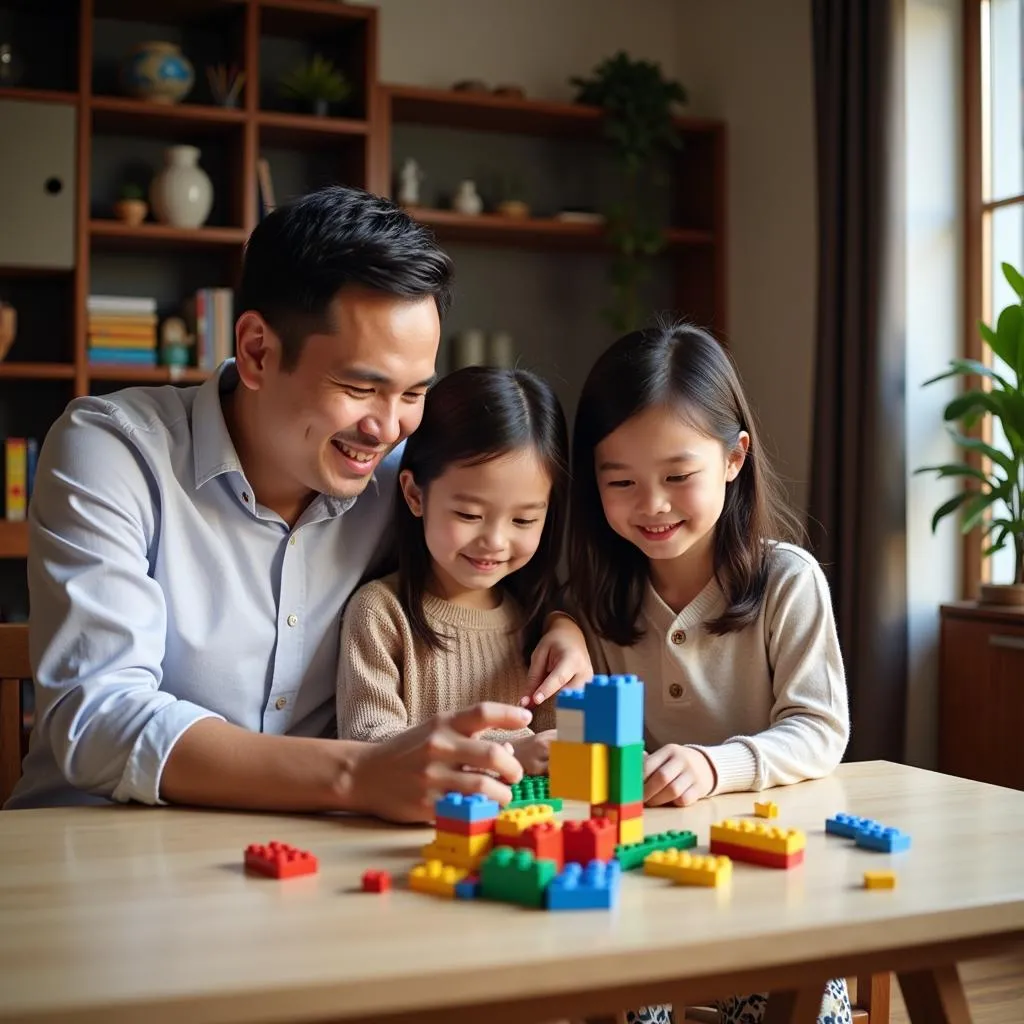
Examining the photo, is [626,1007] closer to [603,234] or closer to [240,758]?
[240,758]

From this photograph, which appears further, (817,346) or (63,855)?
(817,346)

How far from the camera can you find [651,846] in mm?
1133

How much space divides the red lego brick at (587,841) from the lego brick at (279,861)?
211 millimetres

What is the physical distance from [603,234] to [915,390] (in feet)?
4.31

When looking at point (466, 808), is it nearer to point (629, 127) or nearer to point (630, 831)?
point (630, 831)

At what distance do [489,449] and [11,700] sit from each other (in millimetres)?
681

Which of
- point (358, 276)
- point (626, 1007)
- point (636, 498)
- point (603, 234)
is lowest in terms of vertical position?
point (626, 1007)

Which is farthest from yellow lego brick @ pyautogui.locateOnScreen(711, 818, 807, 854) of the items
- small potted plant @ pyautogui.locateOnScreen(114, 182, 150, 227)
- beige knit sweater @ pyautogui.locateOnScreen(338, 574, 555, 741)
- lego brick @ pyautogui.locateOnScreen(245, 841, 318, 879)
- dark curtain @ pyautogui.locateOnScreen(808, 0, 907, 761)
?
small potted plant @ pyautogui.locateOnScreen(114, 182, 150, 227)

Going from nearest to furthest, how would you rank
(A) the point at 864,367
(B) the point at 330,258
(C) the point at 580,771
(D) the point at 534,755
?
(C) the point at 580,771
(D) the point at 534,755
(B) the point at 330,258
(A) the point at 864,367

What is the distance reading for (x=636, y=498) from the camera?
167cm

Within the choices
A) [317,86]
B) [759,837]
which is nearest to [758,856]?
[759,837]

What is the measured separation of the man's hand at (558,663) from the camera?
1564mm

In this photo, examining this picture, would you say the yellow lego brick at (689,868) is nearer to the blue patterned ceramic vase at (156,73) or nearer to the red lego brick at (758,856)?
the red lego brick at (758,856)

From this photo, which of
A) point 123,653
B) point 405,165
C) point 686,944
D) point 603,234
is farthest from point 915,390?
point 686,944
